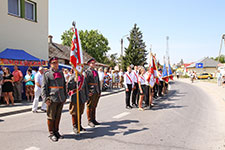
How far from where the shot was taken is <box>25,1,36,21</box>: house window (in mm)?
15098

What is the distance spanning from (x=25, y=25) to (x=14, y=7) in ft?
4.39

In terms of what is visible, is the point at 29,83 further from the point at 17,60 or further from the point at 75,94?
the point at 75,94

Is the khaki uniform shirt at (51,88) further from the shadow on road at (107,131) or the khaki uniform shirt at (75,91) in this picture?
the shadow on road at (107,131)

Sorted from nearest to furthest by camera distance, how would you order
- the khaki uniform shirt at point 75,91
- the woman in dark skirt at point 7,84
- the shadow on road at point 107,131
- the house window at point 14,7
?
the shadow on road at point 107,131 → the khaki uniform shirt at point 75,91 → the woman in dark skirt at point 7,84 → the house window at point 14,7

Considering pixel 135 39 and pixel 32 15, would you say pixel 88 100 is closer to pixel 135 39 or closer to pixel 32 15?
pixel 32 15

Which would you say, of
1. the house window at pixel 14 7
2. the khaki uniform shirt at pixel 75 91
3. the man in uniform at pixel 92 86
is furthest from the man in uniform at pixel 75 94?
the house window at pixel 14 7

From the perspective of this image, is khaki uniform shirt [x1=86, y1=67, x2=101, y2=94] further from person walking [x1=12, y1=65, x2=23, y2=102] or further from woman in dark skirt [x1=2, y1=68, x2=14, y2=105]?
person walking [x1=12, y1=65, x2=23, y2=102]

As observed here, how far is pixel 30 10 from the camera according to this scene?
15.4 metres

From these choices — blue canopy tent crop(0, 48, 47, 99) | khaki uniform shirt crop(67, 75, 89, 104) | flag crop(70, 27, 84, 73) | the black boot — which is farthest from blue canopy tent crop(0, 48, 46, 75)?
the black boot

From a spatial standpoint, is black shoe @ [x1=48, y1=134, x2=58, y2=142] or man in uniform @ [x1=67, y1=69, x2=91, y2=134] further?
man in uniform @ [x1=67, y1=69, x2=91, y2=134]

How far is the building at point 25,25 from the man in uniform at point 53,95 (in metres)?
9.97

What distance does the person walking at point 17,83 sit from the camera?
10586 millimetres

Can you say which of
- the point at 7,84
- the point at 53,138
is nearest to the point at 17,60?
the point at 7,84

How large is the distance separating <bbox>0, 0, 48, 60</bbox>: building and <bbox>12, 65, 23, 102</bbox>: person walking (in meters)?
3.64
